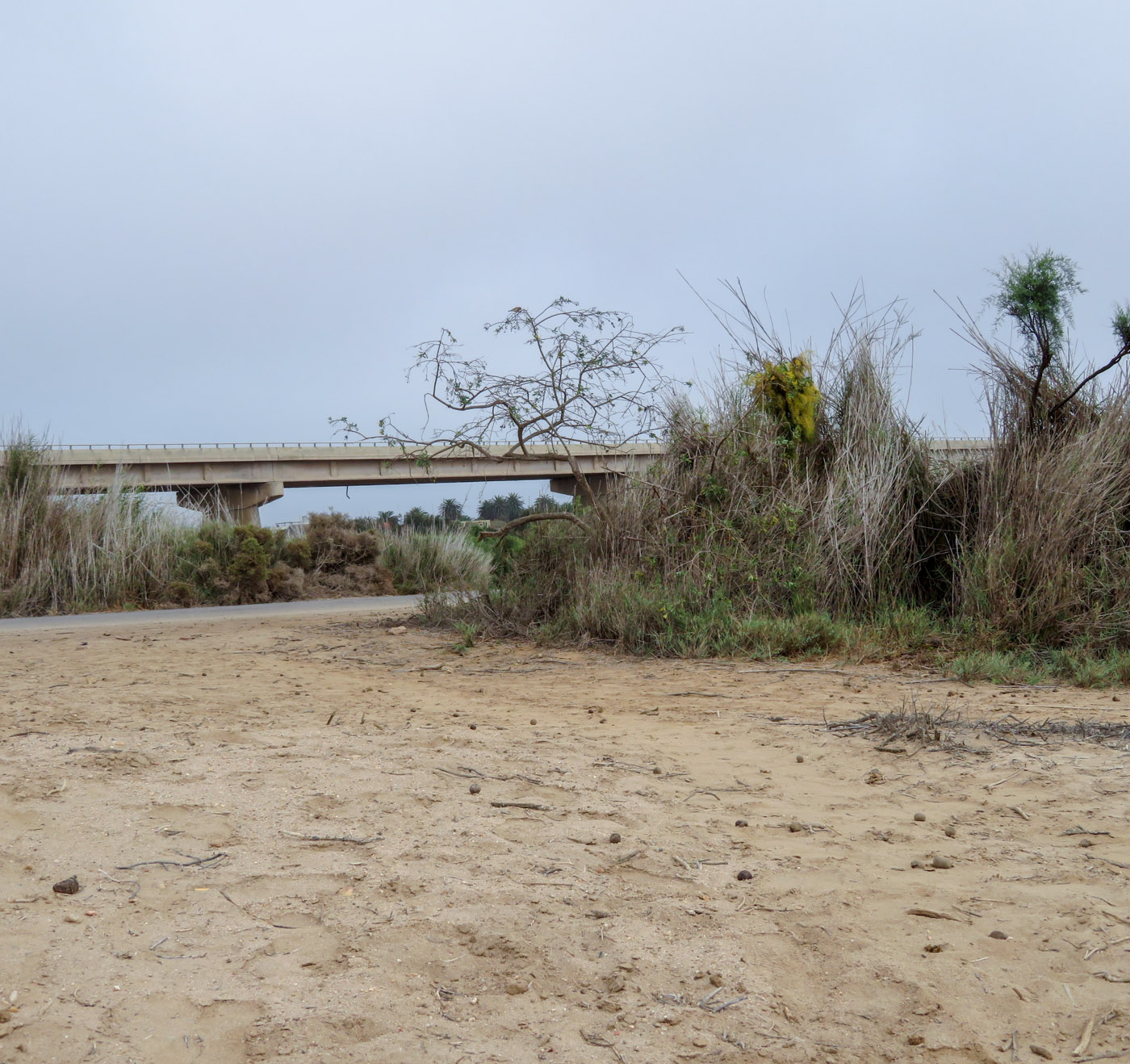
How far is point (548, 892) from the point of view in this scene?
2.81 metres

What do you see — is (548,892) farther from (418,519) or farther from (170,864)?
(418,519)

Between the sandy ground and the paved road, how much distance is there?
6567 millimetres

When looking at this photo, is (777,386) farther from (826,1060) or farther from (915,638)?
(826,1060)

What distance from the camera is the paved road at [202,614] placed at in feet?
36.5

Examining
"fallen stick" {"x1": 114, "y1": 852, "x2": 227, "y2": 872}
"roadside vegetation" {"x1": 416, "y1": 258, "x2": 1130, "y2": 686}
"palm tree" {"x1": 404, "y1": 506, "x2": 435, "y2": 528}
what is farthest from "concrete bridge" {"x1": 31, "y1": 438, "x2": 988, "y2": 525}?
"fallen stick" {"x1": 114, "y1": 852, "x2": 227, "y2": 872}

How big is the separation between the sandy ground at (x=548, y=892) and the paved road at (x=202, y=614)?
657 centimetres

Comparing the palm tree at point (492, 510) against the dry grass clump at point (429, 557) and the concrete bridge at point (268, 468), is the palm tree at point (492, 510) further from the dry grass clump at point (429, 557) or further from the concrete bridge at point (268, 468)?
the concrete bridge at point (268, 468)

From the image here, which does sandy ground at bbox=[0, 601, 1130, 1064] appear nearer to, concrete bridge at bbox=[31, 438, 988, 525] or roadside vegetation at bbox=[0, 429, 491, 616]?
roadside vegetation at bbox=[0, 429, 491, 616]

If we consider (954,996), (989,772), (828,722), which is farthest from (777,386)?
(954,996)

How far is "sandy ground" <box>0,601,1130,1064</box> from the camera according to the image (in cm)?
214

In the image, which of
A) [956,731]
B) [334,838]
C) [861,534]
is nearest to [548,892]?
[334,838]

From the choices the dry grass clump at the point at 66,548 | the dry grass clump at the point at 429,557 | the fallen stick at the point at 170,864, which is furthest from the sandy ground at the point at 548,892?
the dry grass clump at the point at 429,557

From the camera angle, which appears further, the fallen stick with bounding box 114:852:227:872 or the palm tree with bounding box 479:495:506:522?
the palm tree with bounding box 479:495:506:522

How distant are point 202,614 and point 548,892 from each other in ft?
35.0
